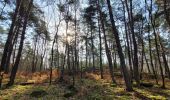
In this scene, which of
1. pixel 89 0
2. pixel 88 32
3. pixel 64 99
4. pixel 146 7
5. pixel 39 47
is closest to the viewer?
pixel 64 99

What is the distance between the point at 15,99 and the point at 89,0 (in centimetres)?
2041

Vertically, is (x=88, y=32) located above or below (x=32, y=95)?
above

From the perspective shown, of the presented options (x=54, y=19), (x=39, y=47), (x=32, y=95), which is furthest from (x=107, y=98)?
(x=39, y=47)

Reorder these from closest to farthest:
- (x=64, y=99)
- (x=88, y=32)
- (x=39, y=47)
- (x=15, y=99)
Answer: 1. (x=15, y=99)
2. (x=64, y=99)
3. (x=88, y=32)
4. (x=39, y=47)

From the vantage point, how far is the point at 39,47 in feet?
170

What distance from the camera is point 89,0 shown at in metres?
30.0

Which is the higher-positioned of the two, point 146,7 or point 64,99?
point 146,7

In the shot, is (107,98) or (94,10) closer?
(107,98)

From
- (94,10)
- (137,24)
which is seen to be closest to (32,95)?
(94,10)

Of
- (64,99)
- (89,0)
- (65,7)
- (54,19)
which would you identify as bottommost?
(64,99)

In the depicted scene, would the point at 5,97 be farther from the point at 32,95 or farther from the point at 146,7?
the point at 146,7

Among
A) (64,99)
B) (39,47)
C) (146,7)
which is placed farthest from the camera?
(39,47)

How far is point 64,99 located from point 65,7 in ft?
46.4

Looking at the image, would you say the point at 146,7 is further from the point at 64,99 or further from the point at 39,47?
the point at 39,47
